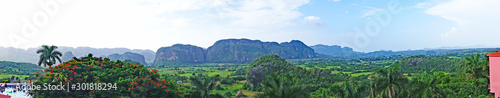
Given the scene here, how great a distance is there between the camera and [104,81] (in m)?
22.0

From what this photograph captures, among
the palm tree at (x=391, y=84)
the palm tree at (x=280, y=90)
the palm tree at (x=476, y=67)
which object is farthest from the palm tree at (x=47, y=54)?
the palm tree at (x=476, y=67)

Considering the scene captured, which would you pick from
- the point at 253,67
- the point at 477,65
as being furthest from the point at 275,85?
the point at 253,67

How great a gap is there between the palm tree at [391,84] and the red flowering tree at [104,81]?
14.9 metres

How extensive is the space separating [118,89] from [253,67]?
126 ft

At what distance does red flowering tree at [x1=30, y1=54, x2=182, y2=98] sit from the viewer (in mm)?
20531

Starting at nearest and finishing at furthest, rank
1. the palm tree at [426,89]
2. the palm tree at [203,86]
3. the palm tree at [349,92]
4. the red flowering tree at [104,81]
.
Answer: the red flowering tree at [104,81]
the palm tree at [349,92]
the palm tree at [203,86]
the palm tree at [426,89]

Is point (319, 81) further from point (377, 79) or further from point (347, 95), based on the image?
point (347, 95)

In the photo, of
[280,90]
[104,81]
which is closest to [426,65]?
[280,90]

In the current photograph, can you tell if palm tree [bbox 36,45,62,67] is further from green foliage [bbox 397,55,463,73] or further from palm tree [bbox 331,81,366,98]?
green foliage [bbox 397,55,463,73]

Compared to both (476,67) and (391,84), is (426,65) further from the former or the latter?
(391,84)

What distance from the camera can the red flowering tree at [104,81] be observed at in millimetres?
20531

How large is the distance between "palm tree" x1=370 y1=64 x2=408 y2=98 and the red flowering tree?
14.9 metres

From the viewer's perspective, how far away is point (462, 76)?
40.6 meters

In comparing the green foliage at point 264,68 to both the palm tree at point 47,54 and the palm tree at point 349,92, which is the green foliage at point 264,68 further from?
the palm tree at point 349,92
